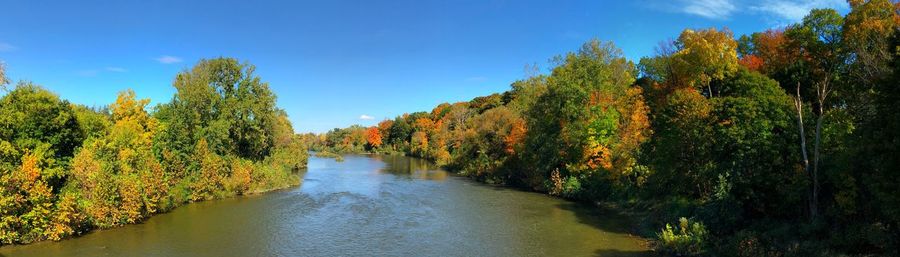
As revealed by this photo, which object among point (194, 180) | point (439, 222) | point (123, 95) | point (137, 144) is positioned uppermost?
point (123, 95)

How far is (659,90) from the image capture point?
132 feet

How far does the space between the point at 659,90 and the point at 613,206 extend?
1187 centimetres

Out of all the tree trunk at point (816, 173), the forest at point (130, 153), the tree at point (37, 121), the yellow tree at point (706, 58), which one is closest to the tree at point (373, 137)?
the forest at point (130, 153)

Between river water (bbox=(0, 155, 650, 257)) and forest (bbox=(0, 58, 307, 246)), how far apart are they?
1.20 metres

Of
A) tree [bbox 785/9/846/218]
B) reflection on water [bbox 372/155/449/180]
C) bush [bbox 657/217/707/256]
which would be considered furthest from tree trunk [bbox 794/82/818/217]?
reflection on water [bbox 372/155/449/180]

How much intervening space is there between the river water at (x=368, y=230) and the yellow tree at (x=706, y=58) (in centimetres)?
1127

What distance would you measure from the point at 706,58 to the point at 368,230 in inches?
947

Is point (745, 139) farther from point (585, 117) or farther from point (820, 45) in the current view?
point (585, 117)

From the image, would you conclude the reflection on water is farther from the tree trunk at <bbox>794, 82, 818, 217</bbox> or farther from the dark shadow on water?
the tree trunk at <bbox>794, 82, 818, 217</bbox>

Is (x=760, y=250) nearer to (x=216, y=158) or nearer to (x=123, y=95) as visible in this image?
(x=216, y=158)

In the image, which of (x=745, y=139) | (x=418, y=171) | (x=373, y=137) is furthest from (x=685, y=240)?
(x=373, y=137)

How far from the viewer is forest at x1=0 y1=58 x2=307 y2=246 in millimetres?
22422

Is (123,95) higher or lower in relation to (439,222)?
higher

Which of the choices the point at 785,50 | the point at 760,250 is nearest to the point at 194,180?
the point at 760,250
